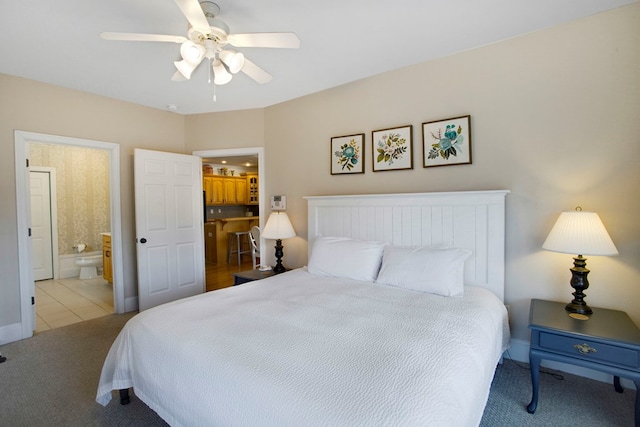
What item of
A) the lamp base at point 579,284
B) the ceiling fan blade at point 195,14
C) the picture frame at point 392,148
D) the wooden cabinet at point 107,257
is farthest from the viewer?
the wooden cabinet at point 107,257

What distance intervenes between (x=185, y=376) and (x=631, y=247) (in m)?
2.82

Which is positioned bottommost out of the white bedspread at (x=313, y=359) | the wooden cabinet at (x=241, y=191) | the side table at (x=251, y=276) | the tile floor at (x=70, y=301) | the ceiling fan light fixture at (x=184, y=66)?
the tile floor at (x=70, y=301)

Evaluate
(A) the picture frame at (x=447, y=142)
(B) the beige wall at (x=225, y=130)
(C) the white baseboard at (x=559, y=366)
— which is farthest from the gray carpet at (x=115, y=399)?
(B) the beige wall at (x=225, y=130)

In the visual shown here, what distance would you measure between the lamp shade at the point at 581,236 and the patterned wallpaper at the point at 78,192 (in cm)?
614

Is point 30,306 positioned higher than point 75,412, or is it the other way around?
point 30,306

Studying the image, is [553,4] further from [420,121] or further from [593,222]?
[593,222]

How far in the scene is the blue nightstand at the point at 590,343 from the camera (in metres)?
1.62

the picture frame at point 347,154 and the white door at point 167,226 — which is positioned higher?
the picture frame at point 347,154

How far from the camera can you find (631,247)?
2.05 m

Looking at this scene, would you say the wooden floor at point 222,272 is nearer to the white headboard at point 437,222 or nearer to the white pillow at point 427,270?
the white headboard at point 437,222

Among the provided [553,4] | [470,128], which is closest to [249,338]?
[470,128]

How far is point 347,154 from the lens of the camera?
10.7 feet

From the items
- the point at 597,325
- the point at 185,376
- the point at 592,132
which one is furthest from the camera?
the point at 592,132

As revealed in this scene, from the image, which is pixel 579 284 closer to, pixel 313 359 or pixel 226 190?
pixel 313 359
